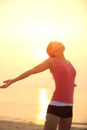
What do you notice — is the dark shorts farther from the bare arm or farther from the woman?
the bare arm

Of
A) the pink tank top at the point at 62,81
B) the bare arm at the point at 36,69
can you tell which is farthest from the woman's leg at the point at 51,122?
the bare arm at the point at 36,69

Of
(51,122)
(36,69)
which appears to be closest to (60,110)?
(51,122)

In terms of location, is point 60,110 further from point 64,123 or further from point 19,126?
point 19,126

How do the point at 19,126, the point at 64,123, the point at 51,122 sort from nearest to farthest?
the point at 51,122 < the point at 64,123 < the point at 19,126

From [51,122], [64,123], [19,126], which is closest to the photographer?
[51,122]

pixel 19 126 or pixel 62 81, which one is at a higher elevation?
pixel 62 81

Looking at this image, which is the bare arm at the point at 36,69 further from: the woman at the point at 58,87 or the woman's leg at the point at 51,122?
the woman's leg at the point at 51,122

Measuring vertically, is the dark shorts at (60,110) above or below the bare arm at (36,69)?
below

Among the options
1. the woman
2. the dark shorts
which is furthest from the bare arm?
the dark shorts

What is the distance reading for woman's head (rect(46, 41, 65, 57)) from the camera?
2959 mm

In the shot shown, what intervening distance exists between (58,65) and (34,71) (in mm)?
173

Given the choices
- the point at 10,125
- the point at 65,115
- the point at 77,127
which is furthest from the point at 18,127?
the point at 65,115

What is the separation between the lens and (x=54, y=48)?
9.70ft

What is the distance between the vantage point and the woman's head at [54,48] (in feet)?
9.71
